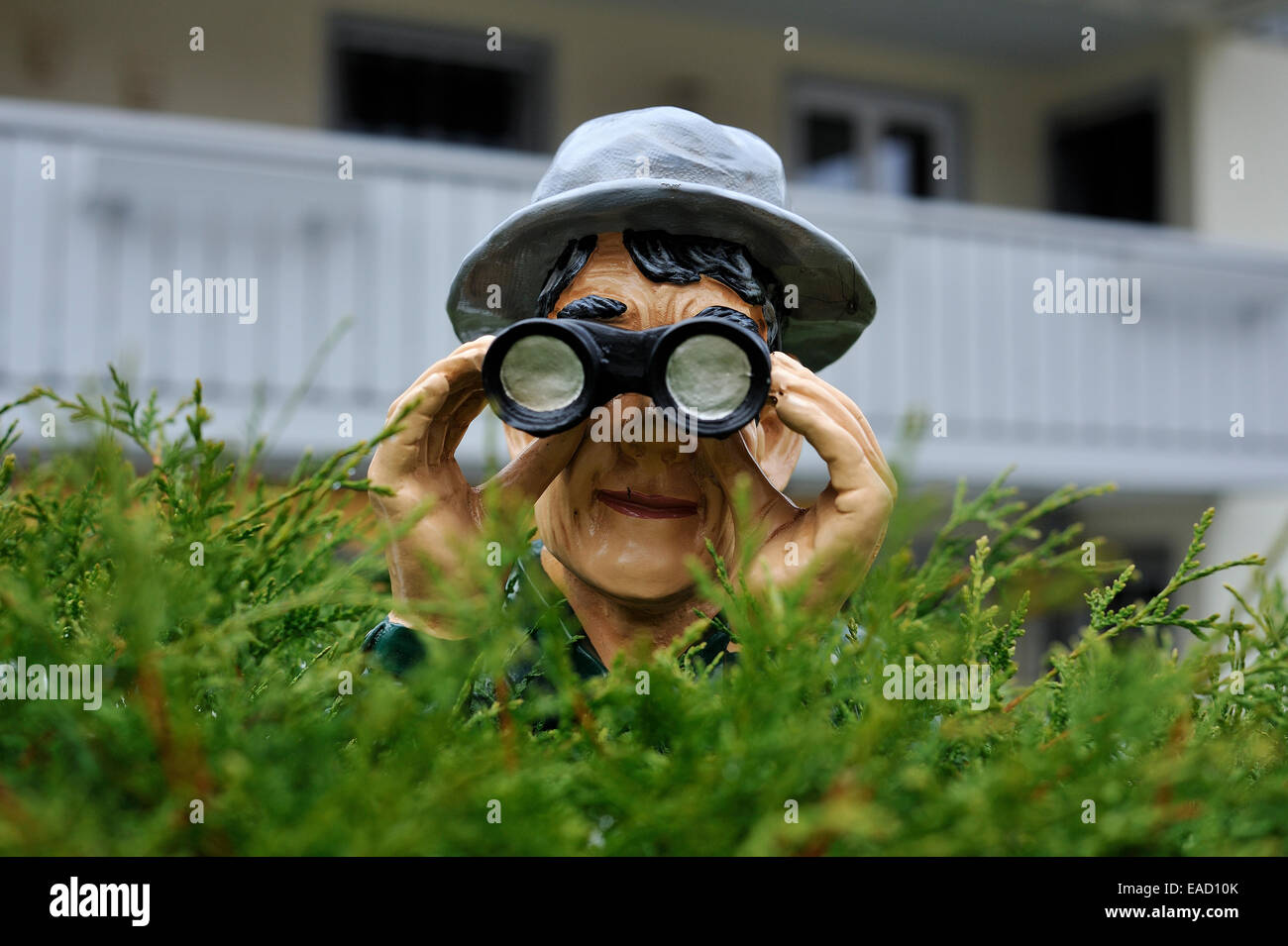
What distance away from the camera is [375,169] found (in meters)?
5.37

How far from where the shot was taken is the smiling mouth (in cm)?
140

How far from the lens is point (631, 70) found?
270 inches

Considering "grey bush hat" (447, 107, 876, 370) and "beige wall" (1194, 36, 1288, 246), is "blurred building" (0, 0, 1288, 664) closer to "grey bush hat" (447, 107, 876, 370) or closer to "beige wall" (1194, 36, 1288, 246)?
"beige wall" (1194, 36, 1288, 246)

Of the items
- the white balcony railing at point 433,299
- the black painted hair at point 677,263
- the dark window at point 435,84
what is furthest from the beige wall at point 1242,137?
the black painted hair at point 677,263

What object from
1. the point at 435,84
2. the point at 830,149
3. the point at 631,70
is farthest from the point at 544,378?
the point at 830,149

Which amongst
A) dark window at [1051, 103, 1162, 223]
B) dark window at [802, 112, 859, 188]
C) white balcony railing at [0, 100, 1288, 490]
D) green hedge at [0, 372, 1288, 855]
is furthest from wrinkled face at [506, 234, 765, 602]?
dark window at [1051, 103, 1162, 223]

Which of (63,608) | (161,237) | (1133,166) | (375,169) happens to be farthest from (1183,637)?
(63,608)

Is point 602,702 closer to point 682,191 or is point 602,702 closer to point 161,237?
point 682,191

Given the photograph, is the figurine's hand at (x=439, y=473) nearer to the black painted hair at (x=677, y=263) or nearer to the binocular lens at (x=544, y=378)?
the binocular lens at (x=544, y=378)

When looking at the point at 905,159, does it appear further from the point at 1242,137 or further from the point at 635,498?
the point at 635,498

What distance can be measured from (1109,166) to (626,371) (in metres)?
7.29

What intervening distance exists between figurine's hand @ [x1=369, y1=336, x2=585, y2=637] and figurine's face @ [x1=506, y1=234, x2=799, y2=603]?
0.05 metres

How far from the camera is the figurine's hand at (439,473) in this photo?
4.28ft

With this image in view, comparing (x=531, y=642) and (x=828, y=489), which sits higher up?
(x=828, y=489)
